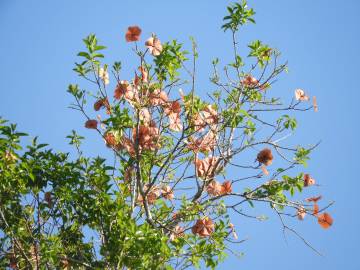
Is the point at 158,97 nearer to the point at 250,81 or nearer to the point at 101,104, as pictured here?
the point at 101,104

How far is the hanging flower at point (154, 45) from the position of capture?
12.9 feet

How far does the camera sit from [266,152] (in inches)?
165

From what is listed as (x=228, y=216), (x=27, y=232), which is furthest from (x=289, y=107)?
(x=27, y=232)

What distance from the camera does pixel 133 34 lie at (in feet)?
12.2

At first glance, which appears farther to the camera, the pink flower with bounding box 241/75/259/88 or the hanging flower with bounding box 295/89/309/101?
the hanging flower with bounding box 295/89/309/101

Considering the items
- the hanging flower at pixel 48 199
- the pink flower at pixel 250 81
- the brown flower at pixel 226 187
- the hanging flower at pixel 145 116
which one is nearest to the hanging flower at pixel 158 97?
the hanging flower at pixel 145 116

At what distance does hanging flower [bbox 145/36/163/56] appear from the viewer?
3.93 meters

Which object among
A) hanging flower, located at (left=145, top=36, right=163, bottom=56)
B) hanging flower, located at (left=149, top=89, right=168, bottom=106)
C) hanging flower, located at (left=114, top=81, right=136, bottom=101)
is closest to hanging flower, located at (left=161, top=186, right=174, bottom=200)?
hanging flower, located at (left=149, top=89, right=168, bottom=106)

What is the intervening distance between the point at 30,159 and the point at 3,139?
34 cm

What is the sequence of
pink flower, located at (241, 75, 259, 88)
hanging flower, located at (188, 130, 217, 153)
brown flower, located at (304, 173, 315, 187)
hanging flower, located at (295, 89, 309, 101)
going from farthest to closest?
hanging flower, located at (295, 89, 309, 101) → pink flower, located at (241, 75, 259, 88) → hanging flower, located at (188, 130, 217, 153) → brown flower, located at (304, 173, 315, 187)

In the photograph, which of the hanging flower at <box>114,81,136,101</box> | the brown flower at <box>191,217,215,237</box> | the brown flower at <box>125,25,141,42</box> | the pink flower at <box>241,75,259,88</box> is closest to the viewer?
the brown flower at <box>125,25,141,42</box>

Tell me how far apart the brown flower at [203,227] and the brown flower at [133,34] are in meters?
1.83

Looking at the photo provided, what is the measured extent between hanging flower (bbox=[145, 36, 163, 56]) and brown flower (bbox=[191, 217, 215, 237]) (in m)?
1.69

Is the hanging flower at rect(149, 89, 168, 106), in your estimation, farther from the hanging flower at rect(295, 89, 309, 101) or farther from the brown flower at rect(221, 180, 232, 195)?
the hanging flower at rect(295, 89, 309, 101)
